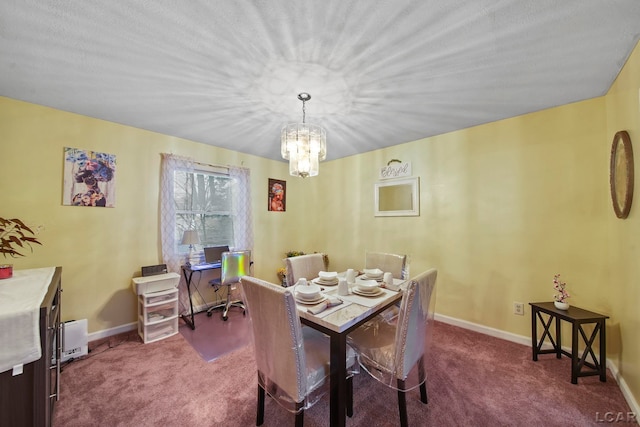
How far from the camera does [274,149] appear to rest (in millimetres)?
3475

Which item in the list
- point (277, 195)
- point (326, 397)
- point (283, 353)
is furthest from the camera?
point (277, 195)

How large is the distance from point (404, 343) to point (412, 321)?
13 centimetres

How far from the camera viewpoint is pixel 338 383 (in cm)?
125

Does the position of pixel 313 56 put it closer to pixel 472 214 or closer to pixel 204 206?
pixel 472 214

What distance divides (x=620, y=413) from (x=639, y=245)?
1094 mm

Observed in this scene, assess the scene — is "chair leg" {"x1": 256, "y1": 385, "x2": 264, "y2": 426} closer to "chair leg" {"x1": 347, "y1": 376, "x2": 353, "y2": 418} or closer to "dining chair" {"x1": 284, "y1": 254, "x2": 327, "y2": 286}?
"chair leg" {"x1": 347, "y1": 376, "x2": 353, "y2": 418}

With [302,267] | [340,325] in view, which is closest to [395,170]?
[302,267]

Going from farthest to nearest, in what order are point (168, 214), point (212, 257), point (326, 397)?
point (212, 257) < point (168, 214) < point (326, 397)

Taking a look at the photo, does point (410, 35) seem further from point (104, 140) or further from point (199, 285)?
point (199, 285)

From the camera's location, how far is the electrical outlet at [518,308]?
2373mm

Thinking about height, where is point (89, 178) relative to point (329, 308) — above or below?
above

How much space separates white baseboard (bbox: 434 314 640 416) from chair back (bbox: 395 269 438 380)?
1454 mm

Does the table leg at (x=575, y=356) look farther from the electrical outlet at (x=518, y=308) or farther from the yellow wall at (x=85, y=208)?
the yellow wall at (x=85, y=208)

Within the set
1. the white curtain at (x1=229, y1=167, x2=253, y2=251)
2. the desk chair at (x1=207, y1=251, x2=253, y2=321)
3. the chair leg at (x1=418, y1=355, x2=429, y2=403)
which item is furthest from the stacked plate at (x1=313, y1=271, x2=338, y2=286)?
the white curtain at (x1=229, y1=167, x2=253, y2=251)
